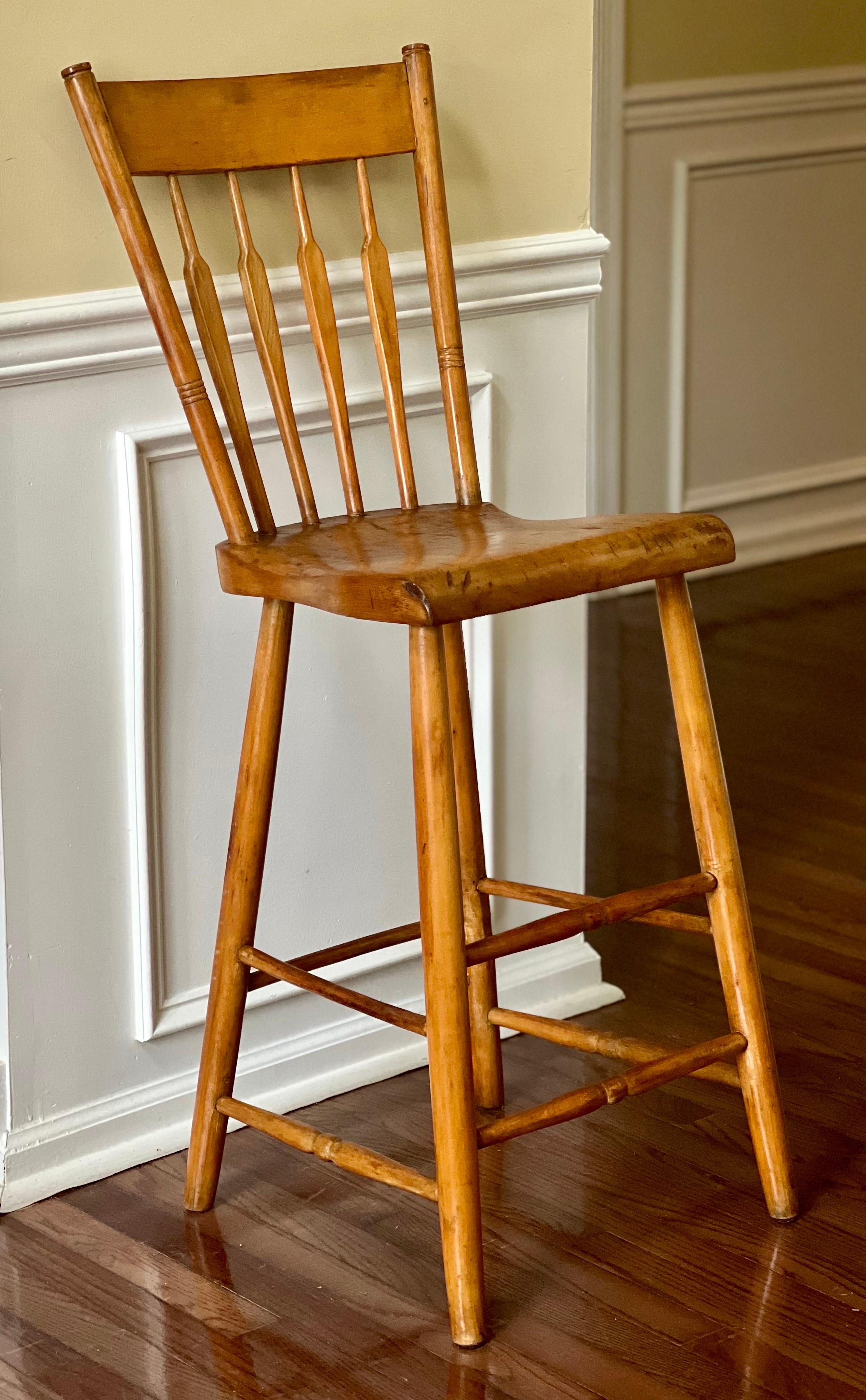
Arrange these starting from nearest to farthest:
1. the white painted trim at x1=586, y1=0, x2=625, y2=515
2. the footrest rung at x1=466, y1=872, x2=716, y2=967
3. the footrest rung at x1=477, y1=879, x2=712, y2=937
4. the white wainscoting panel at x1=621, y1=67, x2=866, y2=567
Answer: the footrest rung at x1=466, y1=872, x2=716, y2=967, the footrest rung at x1=477, y1=879, x2=712, y2=937, the white painted trim at x1=586, y1=0, x2=625, y2=515, the white wainscoting panel at x1=621, y1=67, x2=866, y2=567

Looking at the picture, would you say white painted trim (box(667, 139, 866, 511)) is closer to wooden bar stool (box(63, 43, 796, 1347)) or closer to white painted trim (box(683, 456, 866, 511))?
white painted trim (box(683, 456, 866, 511))

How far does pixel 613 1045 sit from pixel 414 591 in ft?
1.49

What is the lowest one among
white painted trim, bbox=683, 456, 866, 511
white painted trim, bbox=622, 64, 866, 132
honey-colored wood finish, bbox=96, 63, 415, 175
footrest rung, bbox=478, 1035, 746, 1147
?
footrest rung, bbox=478, 1035, 746, 1147

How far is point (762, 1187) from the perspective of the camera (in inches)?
54.4

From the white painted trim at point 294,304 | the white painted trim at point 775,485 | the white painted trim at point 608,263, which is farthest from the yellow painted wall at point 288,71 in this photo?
the white painted trim at point 775,485

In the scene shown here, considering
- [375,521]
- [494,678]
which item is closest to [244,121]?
[375,521]

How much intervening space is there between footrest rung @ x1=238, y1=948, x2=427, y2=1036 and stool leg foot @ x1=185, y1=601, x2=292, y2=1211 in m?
0.02

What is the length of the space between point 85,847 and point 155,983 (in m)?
0.14

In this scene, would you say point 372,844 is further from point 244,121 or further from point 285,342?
point 244,121

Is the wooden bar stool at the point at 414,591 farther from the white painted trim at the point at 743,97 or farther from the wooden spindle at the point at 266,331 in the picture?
the white painted trim at the point at 743,97

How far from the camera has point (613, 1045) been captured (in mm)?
1352

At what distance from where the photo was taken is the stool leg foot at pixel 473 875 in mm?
1442

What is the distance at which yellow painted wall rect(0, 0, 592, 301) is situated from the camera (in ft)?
4.26

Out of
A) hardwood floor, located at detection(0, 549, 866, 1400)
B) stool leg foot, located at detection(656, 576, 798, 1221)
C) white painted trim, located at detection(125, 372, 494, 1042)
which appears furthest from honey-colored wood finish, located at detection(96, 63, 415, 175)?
hardwood floor, located at detection(0, 549, 866, 1400)
